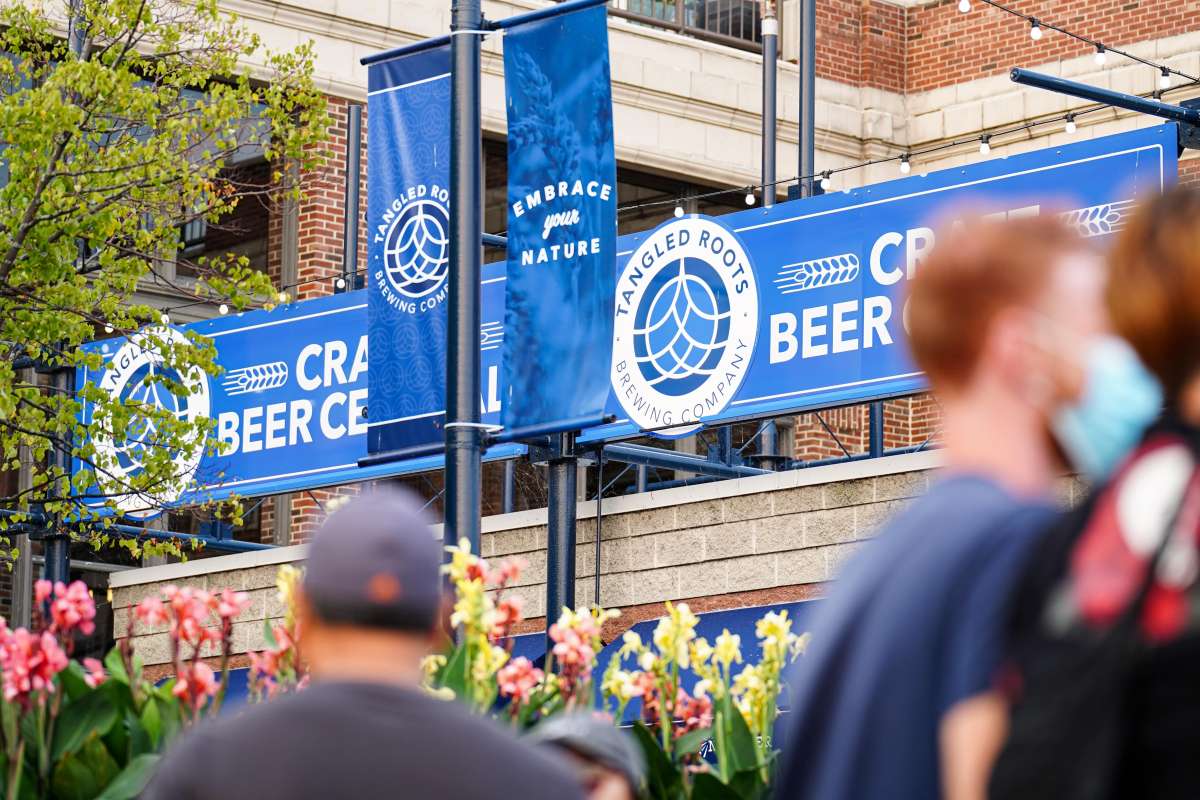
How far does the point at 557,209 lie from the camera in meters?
10.8

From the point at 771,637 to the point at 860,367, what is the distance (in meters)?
8.15

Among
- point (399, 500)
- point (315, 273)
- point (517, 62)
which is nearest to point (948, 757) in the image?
point (399, 500)

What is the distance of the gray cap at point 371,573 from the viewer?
3.15 m

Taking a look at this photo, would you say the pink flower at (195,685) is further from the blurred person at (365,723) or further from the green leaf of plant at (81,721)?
the blurred person at (365,723)

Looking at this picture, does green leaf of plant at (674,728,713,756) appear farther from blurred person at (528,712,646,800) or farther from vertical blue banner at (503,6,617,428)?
vertical blue banner at (503,6,617,428)

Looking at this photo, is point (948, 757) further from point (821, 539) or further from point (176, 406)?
point (176, 406)

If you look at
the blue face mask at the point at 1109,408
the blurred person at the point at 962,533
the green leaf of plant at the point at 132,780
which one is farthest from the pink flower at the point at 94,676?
the blue face mask at the point at 1109,408

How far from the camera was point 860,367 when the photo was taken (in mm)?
14992

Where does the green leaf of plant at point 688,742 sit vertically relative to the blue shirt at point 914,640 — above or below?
below

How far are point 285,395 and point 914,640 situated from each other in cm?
1579

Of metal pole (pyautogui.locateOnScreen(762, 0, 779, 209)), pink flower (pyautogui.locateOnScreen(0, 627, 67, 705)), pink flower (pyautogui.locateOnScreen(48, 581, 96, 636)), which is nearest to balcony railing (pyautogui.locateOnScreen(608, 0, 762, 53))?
metal pole (pyautogui.locateOnScreen(762, 0, 779, 209))

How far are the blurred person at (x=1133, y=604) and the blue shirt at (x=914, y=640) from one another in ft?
0.31

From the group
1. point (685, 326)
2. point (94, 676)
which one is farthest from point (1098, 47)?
point (94, 676)

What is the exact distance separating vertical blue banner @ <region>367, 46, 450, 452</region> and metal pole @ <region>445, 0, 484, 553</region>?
33 centimetres
